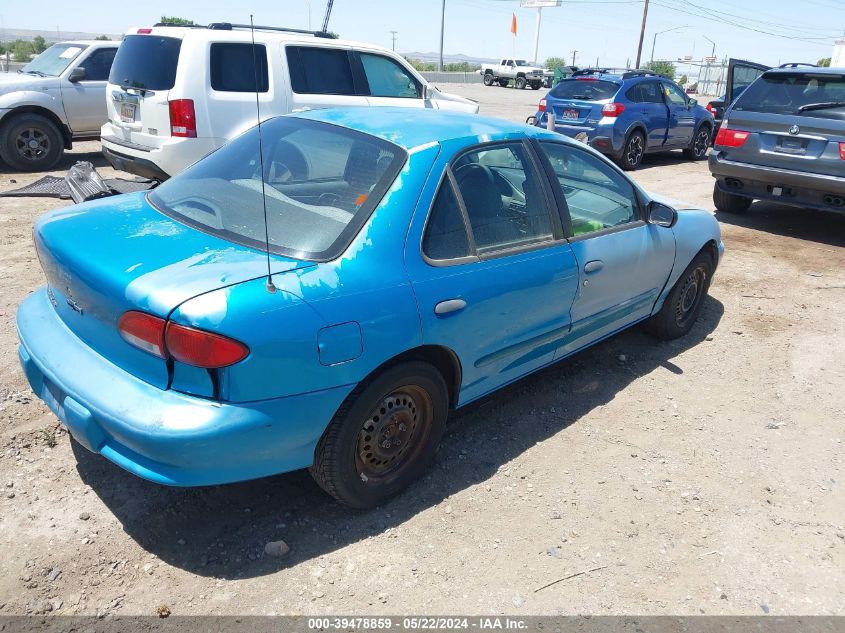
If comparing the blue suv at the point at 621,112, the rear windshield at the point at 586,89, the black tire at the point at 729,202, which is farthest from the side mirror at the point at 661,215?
the rear windshield at the point at 586,89

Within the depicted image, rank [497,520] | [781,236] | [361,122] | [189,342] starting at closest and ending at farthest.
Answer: [189,342]
[497,520]
[361,122]
[781,236]

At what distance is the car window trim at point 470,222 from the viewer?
3.01 m

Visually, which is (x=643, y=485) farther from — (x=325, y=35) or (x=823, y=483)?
(x=325, y=35)

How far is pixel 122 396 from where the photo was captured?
2.47 m

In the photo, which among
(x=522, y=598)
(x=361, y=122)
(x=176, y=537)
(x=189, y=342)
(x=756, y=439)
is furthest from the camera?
(x=756, y=439)

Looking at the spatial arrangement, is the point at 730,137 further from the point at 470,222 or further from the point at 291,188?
the point at 291,188

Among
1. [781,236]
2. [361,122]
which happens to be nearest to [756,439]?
[361,122]

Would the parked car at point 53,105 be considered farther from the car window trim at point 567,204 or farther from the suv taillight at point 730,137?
the suv taillight at point 730,137

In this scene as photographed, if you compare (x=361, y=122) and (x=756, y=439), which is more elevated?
(x=361, y=122)

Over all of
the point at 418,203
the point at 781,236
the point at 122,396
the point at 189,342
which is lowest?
the point at 781,236

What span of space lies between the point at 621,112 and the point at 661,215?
8.14 metres

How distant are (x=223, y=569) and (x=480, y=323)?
151cm

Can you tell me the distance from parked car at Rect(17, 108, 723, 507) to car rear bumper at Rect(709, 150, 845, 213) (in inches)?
184

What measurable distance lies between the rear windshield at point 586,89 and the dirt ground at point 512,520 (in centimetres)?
849
